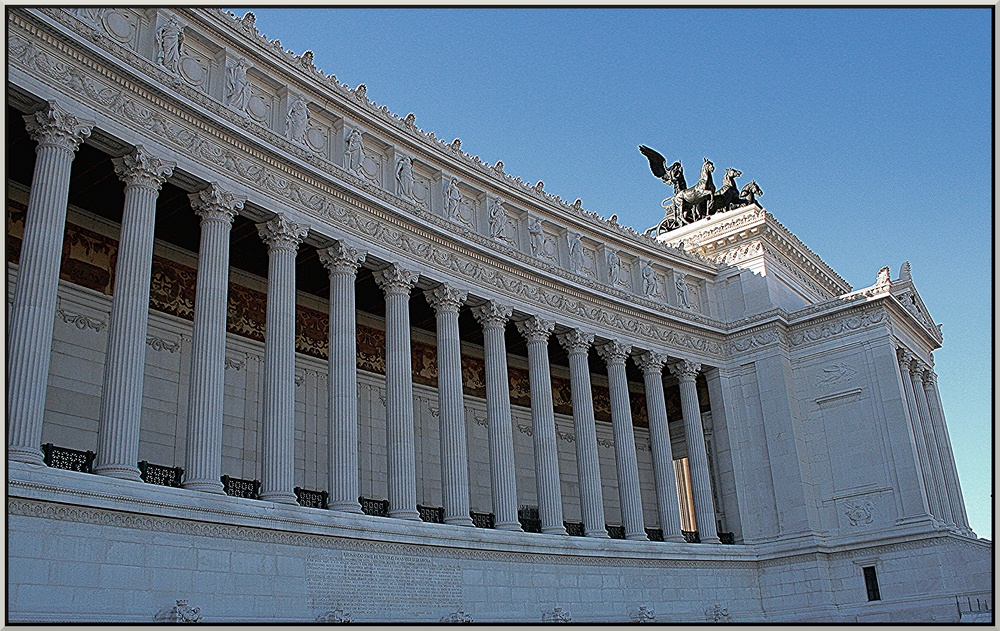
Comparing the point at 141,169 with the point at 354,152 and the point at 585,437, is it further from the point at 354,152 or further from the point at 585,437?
the point at 585,437

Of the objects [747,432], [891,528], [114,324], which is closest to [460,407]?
[114,324]

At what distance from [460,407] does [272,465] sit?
7.22m

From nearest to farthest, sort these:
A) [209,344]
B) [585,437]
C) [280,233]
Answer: [209,344] < [280,233] < [585,437]

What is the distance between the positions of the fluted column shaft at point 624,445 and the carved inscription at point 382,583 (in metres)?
9.23

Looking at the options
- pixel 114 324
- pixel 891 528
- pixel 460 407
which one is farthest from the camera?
pixel 891 528

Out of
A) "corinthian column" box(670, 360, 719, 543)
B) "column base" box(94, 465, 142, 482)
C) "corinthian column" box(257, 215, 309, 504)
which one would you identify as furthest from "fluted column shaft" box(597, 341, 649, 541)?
"column base" box(94, 465, 142, 482)

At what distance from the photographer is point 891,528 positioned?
3378 cm

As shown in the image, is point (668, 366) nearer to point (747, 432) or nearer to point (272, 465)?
point (747, 432)

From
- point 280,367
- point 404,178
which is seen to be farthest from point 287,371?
point 404,178

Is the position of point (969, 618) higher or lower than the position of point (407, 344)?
lower

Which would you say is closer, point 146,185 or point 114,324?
point 114,324

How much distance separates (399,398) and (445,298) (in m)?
4.26

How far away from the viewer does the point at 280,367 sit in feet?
78.9

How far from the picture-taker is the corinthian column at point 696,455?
117 feet
